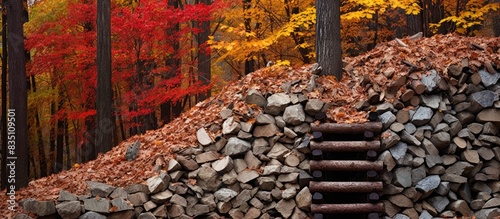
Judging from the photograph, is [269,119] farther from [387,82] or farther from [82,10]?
[82,10]

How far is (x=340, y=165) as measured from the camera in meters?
9.06

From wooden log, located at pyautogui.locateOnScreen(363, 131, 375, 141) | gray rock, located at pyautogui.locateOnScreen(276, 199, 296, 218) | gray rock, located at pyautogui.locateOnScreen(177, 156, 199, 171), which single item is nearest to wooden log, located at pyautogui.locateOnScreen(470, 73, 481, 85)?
wooden log, located at pyautogui.locateOnScreen(363, 131, 375, 141)

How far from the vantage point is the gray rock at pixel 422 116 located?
9.39 m

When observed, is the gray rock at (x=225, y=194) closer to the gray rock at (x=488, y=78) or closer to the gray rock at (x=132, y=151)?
the gray rock at (x=132, y=151)

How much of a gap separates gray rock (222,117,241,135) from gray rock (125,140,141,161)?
1.87 metres

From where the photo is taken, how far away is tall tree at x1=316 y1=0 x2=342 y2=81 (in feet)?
35.7

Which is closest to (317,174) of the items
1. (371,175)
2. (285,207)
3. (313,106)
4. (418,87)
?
(285,207)

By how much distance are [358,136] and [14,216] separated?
6010 mm

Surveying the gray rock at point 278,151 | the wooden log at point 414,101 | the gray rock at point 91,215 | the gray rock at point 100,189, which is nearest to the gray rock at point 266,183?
the gray rock at point 278,151

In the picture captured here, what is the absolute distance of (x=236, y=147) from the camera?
377 inches

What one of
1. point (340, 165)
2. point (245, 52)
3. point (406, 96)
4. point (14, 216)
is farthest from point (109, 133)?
point (406, 96)

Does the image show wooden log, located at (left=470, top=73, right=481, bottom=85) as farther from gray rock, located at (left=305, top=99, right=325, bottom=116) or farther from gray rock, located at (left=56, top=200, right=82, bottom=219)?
gray rock, located at (left=56, top=200, right=82, bottom=219)

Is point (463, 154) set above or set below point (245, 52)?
below

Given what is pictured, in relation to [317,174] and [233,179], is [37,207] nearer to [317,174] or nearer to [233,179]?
[233,179]
